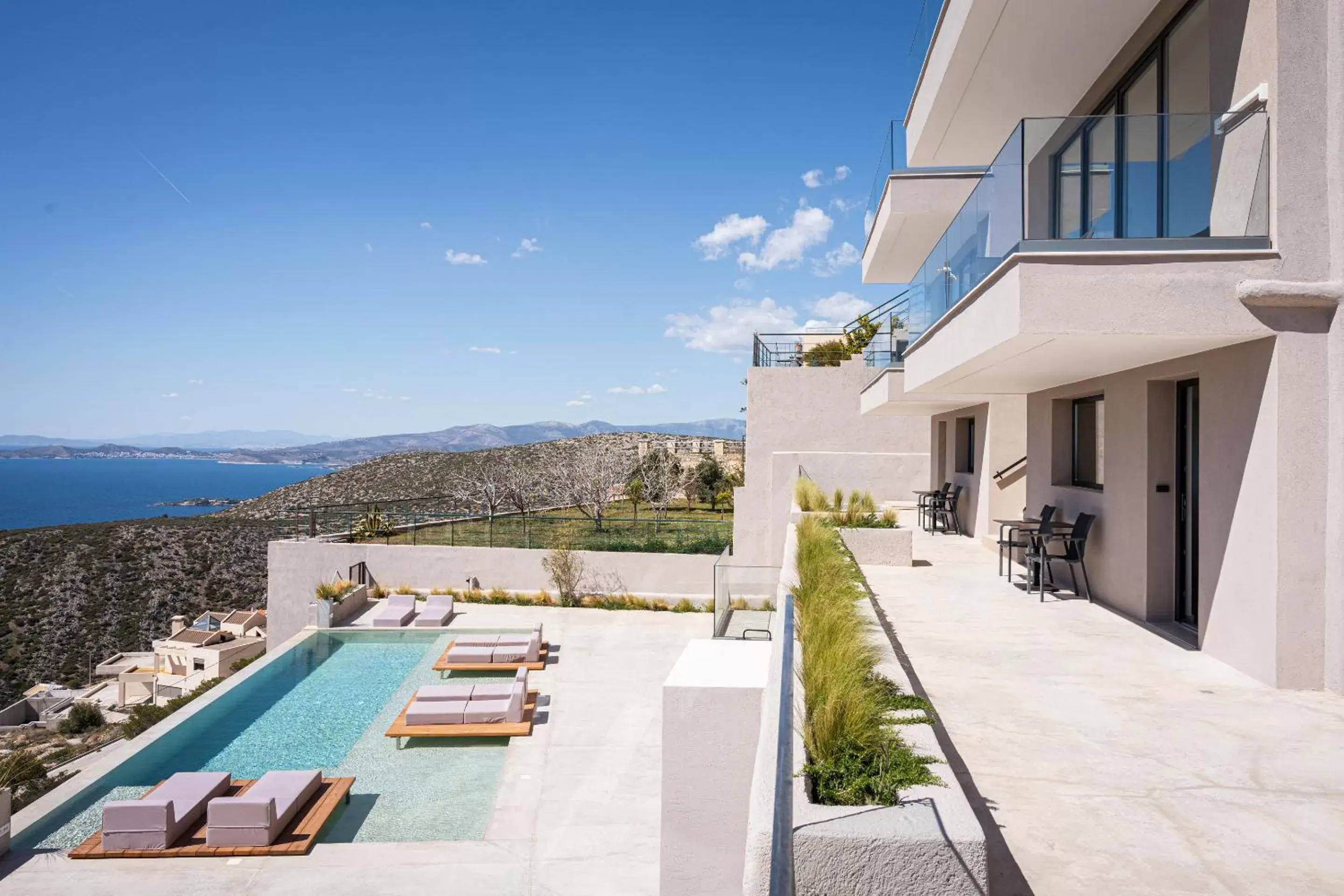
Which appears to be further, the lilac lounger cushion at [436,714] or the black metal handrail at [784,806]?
the lilac lounger cushion at [436,714]

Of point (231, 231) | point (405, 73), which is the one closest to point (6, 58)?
point (231, 231)


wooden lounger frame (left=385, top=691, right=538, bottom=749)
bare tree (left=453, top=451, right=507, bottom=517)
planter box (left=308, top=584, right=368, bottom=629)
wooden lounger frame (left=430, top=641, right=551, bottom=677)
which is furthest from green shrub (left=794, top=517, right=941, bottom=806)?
bare tree (left=453, top=451, right=507, bottom=517)

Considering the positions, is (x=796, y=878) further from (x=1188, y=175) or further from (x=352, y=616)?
(x=352, y=616)

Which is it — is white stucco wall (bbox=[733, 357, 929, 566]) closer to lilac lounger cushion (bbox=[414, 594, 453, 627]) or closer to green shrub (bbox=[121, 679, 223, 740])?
lilac lounger cushion (bbox=[414, 594, 453, 627])

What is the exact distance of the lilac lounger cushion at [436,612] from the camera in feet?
66.0

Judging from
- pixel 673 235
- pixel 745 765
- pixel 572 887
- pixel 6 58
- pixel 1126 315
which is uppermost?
pixel 6 58

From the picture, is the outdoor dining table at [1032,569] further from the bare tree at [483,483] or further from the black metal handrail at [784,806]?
the bare tree at [483,483]

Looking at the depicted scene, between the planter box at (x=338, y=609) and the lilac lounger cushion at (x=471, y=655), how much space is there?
5889mm

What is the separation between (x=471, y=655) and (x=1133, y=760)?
45.3 ft

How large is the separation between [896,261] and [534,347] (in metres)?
92.9

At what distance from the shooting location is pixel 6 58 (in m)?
48.8

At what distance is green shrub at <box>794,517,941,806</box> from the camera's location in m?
2.77

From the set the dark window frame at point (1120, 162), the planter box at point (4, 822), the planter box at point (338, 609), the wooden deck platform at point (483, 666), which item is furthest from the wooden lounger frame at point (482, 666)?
the dark window frame at point (1120, 162)

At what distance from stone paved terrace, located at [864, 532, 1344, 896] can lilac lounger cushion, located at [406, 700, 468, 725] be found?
8.08m
